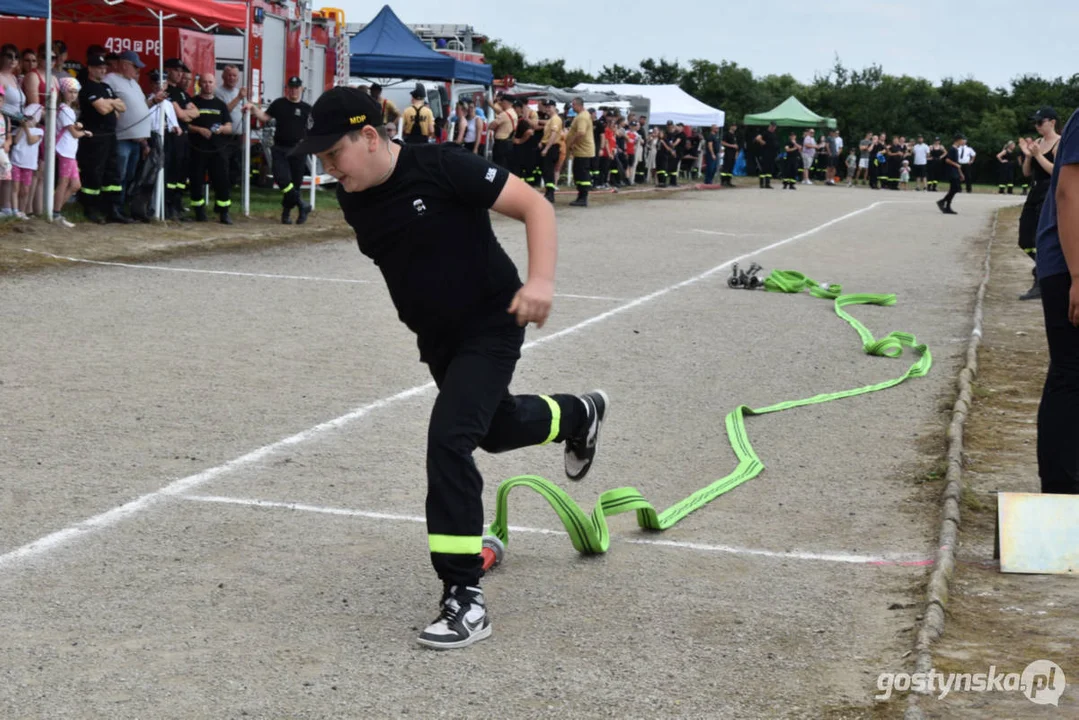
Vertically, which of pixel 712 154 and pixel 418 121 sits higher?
pixel 418 121

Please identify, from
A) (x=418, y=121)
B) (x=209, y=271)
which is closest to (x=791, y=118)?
(x=418, y=121)

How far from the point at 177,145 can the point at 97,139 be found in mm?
1461

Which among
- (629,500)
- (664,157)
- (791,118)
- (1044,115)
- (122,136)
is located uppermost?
(791,118)

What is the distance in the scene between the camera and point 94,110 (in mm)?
16875

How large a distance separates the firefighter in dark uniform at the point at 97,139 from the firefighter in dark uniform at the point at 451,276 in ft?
43.1

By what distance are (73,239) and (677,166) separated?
27.2 meters

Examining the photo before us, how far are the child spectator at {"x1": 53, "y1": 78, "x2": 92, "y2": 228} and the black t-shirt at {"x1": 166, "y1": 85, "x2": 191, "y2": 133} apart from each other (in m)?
1.81

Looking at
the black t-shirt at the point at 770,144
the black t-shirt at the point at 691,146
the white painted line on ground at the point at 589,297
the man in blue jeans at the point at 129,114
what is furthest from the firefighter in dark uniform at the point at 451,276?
the black t-shirt at the point at 770,144

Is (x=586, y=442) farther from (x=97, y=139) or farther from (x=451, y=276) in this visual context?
(x=97, y=139)

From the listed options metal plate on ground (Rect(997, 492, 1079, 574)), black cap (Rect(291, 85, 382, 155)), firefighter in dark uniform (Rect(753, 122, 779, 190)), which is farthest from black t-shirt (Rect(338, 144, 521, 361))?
firefighter in dark uniform (Rect(753, 122, 779, 190))

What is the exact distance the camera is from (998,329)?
489 inches

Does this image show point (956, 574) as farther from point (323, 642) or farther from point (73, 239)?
point (73, 239)

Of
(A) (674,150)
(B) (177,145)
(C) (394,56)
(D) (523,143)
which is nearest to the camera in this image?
(B) (177,145)

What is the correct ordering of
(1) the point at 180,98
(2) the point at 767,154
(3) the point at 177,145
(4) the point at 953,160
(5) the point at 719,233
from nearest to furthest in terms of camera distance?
(3) the point at 177,145, (1) the point at 180,98, (5) the point at 719,233, (4) the point at 953,160, (2) the point at 767,154
